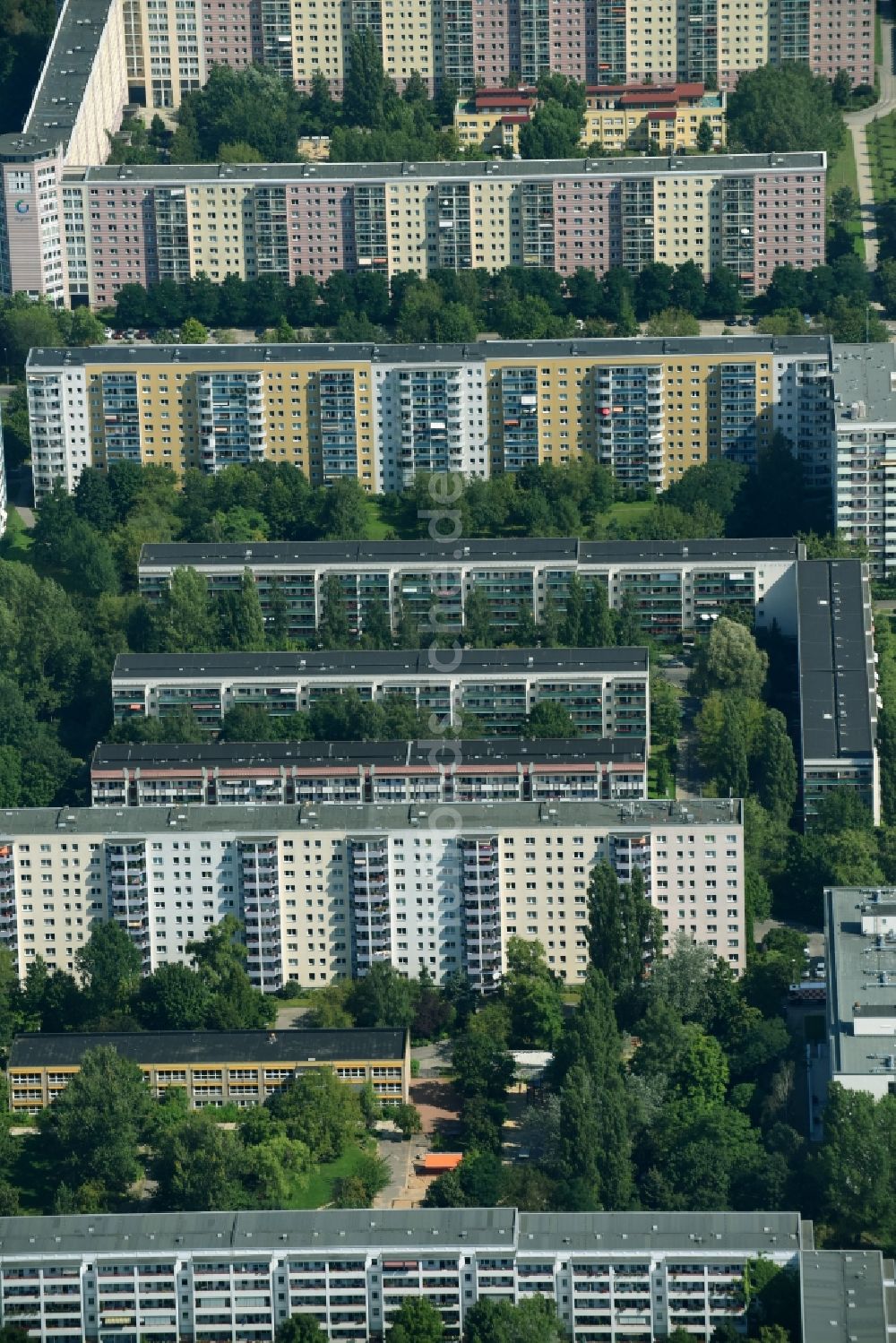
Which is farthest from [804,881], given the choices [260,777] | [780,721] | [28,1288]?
[28,1288]

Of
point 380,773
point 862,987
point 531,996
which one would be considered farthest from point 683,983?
point 380,773

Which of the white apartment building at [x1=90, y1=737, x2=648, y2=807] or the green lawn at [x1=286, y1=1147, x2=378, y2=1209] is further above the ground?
the white apartment building at [x1=90, y1=737, x2=648, y2=807]

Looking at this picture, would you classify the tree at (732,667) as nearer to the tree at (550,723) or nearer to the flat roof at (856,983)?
the tree at (550,723)

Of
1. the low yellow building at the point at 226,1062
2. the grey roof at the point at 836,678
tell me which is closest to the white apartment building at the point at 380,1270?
the low yellow building at the point at 226,1062

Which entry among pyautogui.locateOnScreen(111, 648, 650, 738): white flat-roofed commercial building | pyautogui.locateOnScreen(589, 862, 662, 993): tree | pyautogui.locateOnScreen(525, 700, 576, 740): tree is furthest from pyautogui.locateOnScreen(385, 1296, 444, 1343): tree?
pyautogui.locateOnScreen(111, 648, 650, 738): white flat-roofed commercial building

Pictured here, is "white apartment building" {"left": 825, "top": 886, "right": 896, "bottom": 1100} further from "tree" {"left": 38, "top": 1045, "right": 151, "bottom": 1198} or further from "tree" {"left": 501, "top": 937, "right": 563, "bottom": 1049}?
"tree" {"left": 38, "top": 1045, "right": 151, "bottom": 1198}

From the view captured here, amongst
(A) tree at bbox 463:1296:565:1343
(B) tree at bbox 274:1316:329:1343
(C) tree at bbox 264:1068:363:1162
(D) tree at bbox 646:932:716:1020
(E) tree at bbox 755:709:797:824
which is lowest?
(B) tree at bbox 274:1316:329:1343

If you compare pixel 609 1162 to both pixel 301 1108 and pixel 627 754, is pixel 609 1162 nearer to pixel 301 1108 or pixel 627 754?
pixel 301 1108
